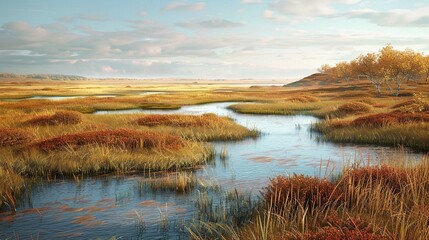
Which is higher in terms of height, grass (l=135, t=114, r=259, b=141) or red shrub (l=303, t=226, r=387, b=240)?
red shrub (l=303, t=226, r=387, b=240)

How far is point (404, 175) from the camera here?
12375 millimetres

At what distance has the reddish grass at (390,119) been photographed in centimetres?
2803

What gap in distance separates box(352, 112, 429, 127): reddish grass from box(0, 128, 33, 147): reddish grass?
23.1 m

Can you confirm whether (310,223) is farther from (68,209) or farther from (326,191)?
(68,209)

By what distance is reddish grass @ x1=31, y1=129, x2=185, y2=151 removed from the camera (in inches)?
798

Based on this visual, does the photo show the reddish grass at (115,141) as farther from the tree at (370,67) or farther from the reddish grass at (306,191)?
the tree at (370,67)

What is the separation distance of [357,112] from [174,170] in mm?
28967

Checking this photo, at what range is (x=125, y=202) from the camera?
42.8 feet

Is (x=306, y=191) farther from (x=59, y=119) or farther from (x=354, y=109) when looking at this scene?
(x=354, y=109)

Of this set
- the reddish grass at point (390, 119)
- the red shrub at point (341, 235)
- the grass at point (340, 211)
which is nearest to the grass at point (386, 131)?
the reddish grass at point (390, 119)

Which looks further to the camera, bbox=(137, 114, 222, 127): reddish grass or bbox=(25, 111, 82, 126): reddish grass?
bbox=(137, 114, 222, 127): reddish grass

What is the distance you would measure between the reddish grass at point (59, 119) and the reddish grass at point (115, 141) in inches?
404

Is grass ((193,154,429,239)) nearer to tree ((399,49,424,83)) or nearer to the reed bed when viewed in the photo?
the reed bed

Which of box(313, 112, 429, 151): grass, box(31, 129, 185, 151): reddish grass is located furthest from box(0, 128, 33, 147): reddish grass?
box(313, 112, 429, 151): grass
